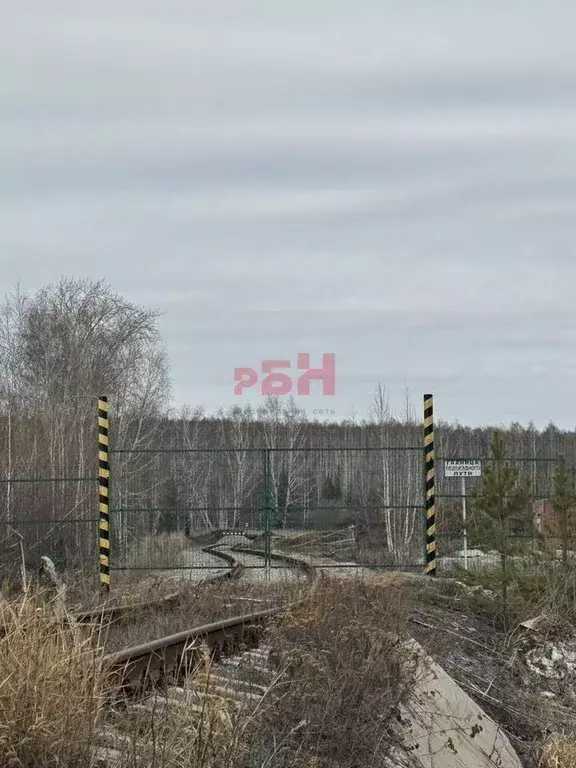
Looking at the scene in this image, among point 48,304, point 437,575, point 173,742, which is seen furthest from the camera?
point 48,304

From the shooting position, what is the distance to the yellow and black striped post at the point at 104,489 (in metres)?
14.4

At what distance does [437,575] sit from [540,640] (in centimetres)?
378

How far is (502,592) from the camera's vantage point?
40.4ft

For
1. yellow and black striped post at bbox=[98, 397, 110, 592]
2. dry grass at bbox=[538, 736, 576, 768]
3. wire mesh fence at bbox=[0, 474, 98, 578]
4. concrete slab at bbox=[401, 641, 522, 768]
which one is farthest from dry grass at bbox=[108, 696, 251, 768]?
wire mesh fence at bbox=[0, 474, 98, 578]

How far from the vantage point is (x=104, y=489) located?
14.6m

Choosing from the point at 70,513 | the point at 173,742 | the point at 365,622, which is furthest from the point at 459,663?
the point at 70,513

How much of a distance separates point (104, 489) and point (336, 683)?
8898 mm

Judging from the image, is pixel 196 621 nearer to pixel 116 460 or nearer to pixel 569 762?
pixel 569 762

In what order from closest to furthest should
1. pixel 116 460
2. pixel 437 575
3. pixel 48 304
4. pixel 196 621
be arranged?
pixel 196 621 → pixel 437 575 → pixel 116 460 → pixel 48 304

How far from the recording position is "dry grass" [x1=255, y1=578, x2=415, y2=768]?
5.67 m

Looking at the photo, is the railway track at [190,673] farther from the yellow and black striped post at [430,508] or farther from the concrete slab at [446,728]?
the yellow and black striped post at [430,508]

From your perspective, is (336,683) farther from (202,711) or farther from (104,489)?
(104,489)

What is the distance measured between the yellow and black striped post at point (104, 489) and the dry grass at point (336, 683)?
6618 millimetres

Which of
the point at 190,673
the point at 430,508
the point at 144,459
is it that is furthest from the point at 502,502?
the point at 144,459
